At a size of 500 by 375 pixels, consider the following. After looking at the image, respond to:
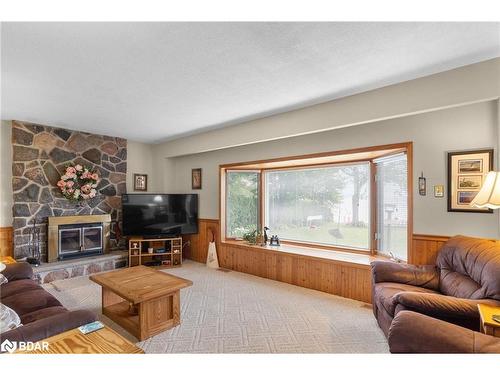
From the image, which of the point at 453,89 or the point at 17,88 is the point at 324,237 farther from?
the point at 17,88

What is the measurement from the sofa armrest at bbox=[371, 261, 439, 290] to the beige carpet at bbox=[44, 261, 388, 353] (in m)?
0.49

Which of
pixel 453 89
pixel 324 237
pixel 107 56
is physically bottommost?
pixel 324 237

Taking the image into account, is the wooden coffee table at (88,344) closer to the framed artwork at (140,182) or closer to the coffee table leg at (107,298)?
the coffee table leg at (107,298)

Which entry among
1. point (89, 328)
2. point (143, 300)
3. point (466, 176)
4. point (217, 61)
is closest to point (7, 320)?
point (89, 328)

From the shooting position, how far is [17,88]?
269 cm

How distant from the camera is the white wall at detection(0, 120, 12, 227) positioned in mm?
3852

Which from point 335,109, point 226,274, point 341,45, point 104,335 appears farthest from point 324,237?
point 104,335

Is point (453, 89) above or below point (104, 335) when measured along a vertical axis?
above

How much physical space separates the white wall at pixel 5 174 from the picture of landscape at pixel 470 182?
19.4ft

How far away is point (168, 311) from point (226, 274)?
183 centimetres

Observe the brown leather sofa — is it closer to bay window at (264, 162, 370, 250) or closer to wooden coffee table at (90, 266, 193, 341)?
wooden coffee table at (90, 266, 193, 341)

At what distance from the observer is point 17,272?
269 cm
